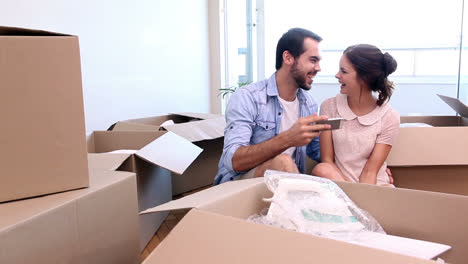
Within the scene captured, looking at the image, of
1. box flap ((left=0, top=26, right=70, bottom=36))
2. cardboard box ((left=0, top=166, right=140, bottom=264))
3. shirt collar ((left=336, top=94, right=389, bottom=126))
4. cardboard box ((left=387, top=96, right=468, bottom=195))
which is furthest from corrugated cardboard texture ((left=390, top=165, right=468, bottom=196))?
box flap ((left=0, top=26, right=70, bottom=36))

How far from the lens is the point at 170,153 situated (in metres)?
1.37

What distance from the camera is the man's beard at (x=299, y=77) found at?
174 cm

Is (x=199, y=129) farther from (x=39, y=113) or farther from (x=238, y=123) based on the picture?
(x=39, y=113)

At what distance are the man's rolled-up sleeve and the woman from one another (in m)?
0.32

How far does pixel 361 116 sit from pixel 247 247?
1.20 metres

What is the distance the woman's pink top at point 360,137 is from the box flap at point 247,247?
110cm

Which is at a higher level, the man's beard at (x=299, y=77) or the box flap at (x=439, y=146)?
the man's beard at (x=299, y=77)

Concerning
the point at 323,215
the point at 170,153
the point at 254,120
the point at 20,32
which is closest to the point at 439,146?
the point at 254,120

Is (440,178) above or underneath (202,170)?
above

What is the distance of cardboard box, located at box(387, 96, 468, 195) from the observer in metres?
1.44

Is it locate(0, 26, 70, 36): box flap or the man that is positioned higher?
locate(0, 26, 70, 36): box flap

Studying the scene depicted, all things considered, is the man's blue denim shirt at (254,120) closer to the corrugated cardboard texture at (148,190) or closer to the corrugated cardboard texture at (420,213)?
the corrugated cardboard texture at (148,190)

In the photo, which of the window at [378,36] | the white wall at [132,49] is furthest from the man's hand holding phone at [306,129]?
the window at [378,36]

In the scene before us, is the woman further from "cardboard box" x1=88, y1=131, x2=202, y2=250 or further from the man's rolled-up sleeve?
"cardboard box" x1=88, y1=131, x2=202, y2=250
